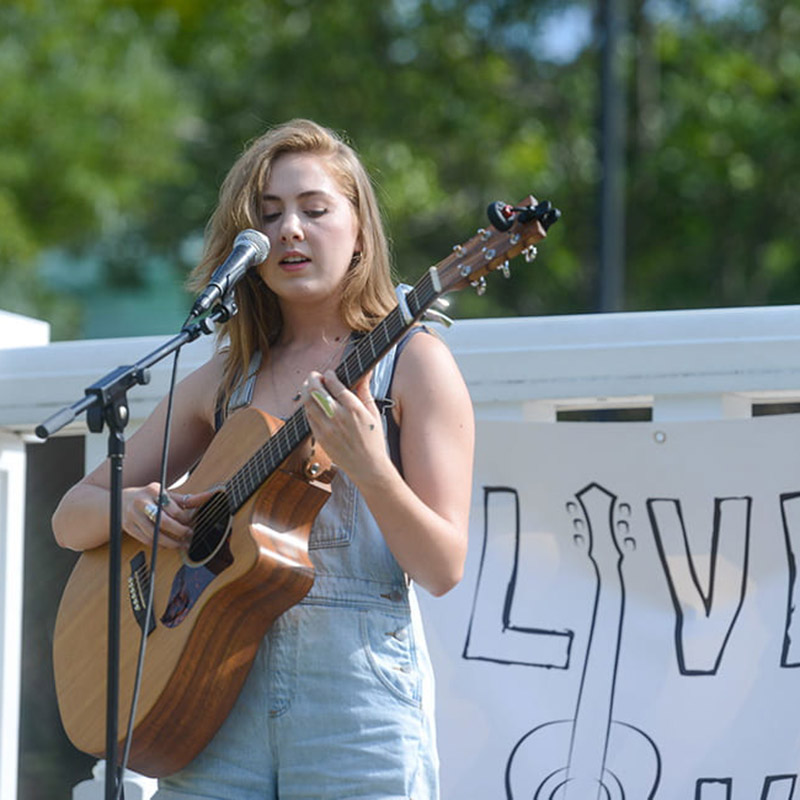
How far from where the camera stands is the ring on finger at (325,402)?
222 centimetres

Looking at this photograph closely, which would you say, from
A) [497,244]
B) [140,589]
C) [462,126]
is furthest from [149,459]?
[462,126]

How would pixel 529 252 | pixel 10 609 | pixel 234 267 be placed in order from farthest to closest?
1. pixel 10 609
2. pixel 234 267
3. pixel 529 252

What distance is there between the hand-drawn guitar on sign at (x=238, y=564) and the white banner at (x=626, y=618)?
25.6 inches

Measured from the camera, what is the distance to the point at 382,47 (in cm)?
1451

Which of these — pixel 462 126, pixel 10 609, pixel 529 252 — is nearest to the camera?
pixel 529 252

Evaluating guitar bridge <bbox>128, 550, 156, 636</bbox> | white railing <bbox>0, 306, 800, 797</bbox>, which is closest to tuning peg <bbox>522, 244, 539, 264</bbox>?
white railing <bbox>0, 306, 800, 797</bbox>

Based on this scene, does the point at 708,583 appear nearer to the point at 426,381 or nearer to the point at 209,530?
the point at 426,381

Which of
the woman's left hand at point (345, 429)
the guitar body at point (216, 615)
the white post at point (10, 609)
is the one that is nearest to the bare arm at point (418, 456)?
the woman's left hand at point (345, 429)

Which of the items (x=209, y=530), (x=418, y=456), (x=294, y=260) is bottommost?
(x=209, y=530)

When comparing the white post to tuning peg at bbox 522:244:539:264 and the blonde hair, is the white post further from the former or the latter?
tuning peg at bbox 522:244:539:264

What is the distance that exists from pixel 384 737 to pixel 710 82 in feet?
42.5

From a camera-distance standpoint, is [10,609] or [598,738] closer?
[598,738]

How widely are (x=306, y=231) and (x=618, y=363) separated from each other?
0.73 metres

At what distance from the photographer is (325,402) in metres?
2.22
